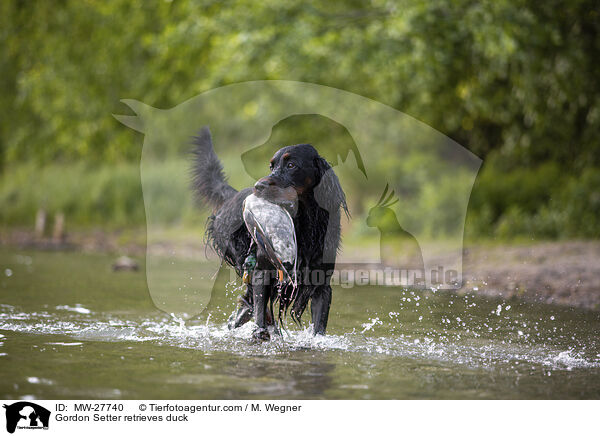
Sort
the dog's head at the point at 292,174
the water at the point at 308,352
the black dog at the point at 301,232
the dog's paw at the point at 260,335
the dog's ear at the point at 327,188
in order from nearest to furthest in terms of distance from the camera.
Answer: the water at the point at 308,352, the dog's head at the point at 292,174, the black dog at the point at 301,232, the dog's ear at the point at 327,188, the dog's paw at the point at 260,335

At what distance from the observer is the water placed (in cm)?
353

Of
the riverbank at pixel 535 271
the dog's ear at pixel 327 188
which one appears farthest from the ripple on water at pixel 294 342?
the riverbank at pixel 535 271

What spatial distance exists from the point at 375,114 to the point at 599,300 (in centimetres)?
837

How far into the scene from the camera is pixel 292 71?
12.4m

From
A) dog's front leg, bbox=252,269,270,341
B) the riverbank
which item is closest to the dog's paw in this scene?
dog's front leg, bbox=252,269,270,341

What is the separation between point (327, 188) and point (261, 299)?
0.92 meters

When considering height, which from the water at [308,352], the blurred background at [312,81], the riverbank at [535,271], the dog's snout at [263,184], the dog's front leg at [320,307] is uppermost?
the blurred background at [312,81]

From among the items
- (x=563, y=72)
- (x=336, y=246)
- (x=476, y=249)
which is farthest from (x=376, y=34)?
(x=336, y=246)

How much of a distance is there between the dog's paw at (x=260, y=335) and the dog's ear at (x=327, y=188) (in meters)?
0.97

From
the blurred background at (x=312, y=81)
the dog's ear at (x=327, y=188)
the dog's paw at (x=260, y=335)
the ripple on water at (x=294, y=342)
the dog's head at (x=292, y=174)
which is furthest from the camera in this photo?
the blurred background at (x=312, y=81)

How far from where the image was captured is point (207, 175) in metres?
5.74

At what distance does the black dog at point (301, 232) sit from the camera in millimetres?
4562

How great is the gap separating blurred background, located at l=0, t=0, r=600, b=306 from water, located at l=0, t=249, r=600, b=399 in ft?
13.1

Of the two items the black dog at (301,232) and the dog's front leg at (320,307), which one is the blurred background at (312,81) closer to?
the black dog at (301,232)
